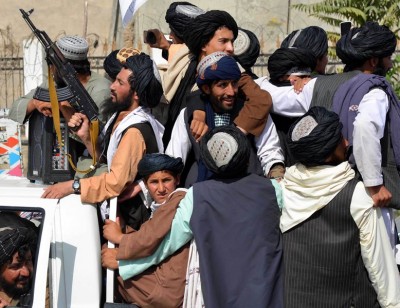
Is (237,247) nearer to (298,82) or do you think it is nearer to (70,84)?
(298,82)

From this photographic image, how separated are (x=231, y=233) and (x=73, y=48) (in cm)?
181

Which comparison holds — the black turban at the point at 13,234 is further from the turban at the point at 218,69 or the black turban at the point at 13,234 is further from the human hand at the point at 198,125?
the turban at the point at 218,69

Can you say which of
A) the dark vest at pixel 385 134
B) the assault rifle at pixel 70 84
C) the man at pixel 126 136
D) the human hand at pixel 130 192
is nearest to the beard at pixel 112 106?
the man at pixel 126 136

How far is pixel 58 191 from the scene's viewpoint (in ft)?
12.2

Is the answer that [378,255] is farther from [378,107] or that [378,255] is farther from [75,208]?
[75,208]

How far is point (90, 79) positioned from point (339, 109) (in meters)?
1.73

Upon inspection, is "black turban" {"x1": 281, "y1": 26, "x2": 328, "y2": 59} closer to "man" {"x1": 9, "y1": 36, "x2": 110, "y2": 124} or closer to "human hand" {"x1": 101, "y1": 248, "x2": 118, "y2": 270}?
"man" {"x1": 9, "y1": 36, "x2": 110, "y2": 124}

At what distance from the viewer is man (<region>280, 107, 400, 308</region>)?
3.54 metres

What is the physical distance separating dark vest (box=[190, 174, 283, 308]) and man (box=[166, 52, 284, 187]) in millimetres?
418

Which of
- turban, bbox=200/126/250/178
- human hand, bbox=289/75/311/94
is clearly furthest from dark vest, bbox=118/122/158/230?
human hand, bbox=289/75/311/94

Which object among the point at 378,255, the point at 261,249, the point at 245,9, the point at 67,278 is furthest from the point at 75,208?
the point at 245,9

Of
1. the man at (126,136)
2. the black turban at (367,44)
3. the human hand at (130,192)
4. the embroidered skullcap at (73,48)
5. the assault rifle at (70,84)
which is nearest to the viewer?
the man at (126,136)

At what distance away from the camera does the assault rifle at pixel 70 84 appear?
13.9 ft

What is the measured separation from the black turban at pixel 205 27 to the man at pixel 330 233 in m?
1.03
